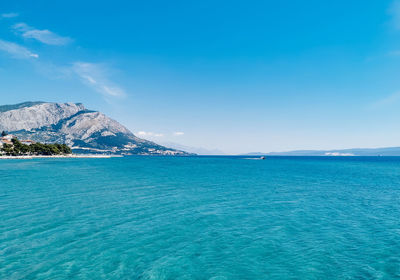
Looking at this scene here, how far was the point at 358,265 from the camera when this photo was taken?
16.2 meters

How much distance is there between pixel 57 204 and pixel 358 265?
36.8 meters

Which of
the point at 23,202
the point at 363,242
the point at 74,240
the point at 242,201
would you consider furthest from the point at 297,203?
the point at 23,202

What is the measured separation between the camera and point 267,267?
1585 centimetres

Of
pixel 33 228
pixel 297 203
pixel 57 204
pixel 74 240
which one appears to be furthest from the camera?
pixel 297 203

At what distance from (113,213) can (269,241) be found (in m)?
19.3

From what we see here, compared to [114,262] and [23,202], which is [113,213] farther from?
[23,202]

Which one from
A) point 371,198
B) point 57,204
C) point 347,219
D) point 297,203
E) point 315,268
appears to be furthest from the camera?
point 371,198

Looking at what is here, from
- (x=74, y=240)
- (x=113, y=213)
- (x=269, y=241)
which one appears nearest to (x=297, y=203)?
(x=269, y=241)

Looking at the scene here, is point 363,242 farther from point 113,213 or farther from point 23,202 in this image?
point 23,202

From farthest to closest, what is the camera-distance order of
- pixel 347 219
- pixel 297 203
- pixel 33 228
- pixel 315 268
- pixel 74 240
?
pixel 297 203
pixel 347 219
pixel 33 228
pixel 74 240
pixel 315 268

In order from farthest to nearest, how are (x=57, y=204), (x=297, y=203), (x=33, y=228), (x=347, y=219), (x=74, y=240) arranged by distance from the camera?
(x=297, y=203) → (x=57, y=204) → (x=347, y=219) → (x=33, y=228) → (x=74, y=240)

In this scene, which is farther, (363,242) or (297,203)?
(297,203)

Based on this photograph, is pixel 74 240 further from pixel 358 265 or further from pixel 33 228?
pixel 358 265

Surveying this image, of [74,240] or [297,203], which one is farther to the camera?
[297,203]
